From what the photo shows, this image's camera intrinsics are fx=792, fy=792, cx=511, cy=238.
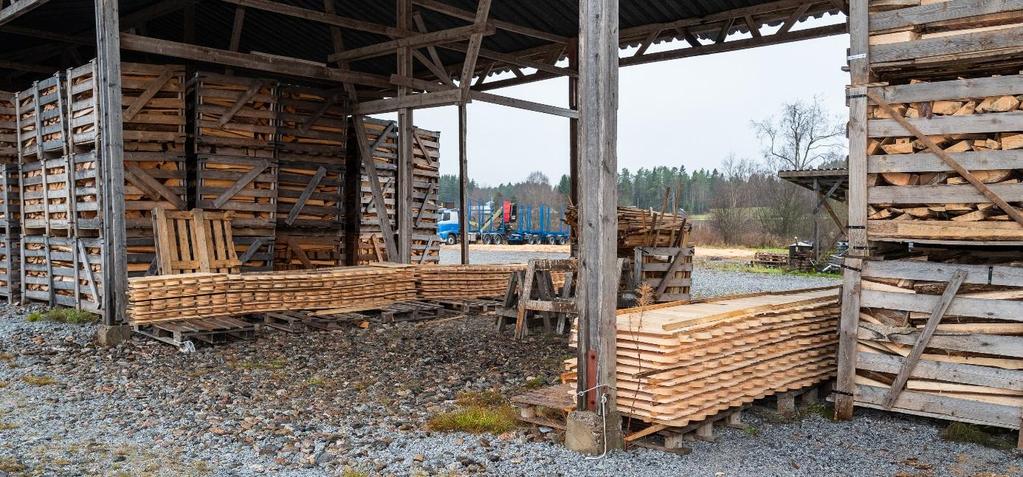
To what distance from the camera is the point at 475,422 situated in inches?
272

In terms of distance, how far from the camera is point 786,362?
754 centimetres

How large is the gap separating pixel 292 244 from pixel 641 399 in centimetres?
1145

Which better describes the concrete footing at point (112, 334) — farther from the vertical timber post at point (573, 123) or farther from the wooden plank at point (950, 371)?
the vertical timber post at point (573, 123)

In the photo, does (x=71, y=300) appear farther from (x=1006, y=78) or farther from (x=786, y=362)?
(x=1006, y=78)

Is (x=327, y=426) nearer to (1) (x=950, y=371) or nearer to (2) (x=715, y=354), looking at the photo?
(2) (x=715, y=354)

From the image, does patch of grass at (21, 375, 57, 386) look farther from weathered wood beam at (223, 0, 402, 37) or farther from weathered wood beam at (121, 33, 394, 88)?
weathered wood beam at (223, 0, 402, 37)

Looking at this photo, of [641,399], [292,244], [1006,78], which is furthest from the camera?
[292,244]

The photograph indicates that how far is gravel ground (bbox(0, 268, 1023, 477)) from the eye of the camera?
5914 mm

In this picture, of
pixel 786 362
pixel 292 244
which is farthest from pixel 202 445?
pixel 292 244

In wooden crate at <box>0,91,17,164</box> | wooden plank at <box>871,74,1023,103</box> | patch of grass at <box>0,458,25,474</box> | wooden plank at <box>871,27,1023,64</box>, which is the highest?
wooden crate at <box>0,91,17,164</box>

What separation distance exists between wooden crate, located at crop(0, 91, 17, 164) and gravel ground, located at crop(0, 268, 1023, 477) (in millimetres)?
6283

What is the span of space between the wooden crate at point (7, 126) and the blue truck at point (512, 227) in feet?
111

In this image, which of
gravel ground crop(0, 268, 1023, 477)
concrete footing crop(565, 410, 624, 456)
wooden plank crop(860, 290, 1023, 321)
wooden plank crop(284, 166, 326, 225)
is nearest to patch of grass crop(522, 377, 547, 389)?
gravel ground crop(0, 268, 1023, 477)

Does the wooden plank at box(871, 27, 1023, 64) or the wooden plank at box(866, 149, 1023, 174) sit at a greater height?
the wooden plank at box(871, 27, 1023, 64)
